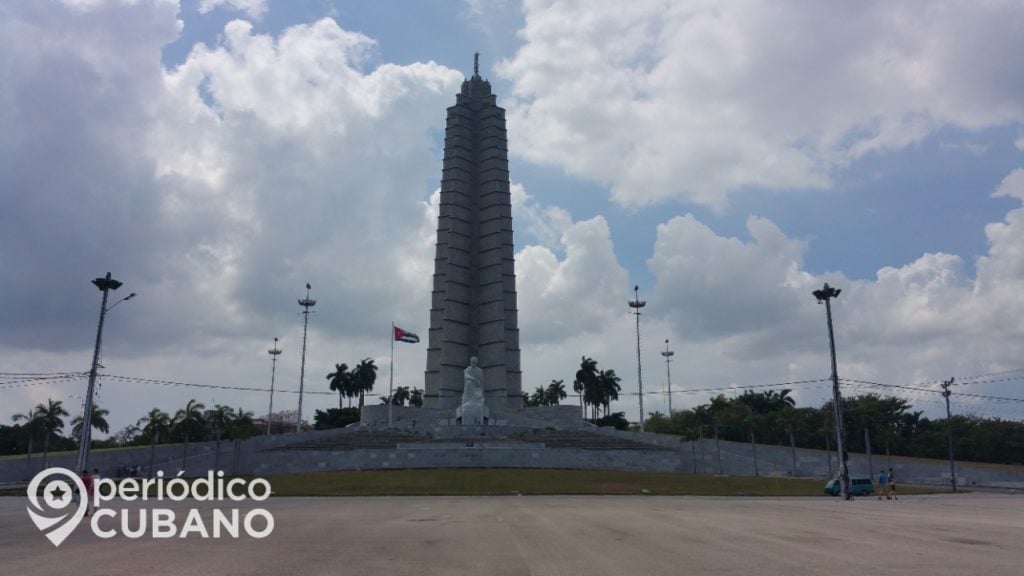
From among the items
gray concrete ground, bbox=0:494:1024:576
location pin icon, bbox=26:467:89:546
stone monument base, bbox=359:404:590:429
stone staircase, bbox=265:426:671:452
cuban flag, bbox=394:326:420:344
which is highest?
cuban flag, bbox=394:326:420:344

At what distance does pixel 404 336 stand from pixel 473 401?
983cm

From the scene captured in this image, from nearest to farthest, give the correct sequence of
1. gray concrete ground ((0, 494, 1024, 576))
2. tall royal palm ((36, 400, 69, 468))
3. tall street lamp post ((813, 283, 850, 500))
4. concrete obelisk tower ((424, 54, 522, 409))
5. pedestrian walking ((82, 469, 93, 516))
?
gray concrete ground ((0, 494, 1024, 576)) → pedestrian walking ((82, 469, 93, 516)) → tall street lamp post ((813, 283, 850, 500)) → tall royal palm ((36, 400, 69, 468)) → concrete obelisk tower ((424, 54, 522, 409))

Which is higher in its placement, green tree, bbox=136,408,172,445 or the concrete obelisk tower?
the concrete obelisk tower

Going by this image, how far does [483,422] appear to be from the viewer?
71.7 metres

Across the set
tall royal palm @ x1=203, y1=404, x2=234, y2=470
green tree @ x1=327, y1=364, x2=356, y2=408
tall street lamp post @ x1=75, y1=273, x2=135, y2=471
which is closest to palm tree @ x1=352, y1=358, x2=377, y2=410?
green tree @ x1=327, y1=364, x2=356, y2=408

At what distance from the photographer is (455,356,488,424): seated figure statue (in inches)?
2835

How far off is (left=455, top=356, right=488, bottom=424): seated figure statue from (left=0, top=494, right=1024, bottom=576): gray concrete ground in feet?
165

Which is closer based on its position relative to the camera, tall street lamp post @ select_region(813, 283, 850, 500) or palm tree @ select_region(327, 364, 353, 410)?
tall street lamp post @ select_region(813, 283, 850, 500)

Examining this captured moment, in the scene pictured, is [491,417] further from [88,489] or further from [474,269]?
[88,489]

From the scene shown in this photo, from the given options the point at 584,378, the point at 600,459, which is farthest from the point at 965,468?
the point at 584,378

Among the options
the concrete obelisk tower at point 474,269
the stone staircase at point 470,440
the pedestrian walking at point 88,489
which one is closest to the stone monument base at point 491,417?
the concrete obelisk tower at point 474,269

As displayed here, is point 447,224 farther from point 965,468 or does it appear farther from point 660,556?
point 660,556

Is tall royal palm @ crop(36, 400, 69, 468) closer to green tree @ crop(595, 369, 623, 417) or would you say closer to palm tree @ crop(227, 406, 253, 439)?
palm tree @ crop(227, 406, 253, 439)

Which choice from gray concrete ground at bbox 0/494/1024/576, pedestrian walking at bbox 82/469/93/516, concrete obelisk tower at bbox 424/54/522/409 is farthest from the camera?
concrete obelisk tower at bbox 424/54/522/409
